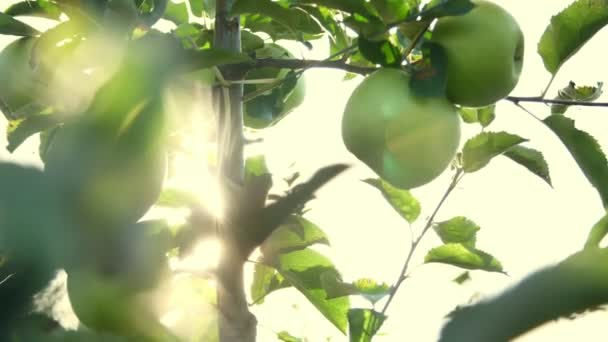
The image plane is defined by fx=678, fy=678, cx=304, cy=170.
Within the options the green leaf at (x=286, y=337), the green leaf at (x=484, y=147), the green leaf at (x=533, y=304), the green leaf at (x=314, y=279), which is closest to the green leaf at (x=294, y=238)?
the green leaf at (x=314, y=279)

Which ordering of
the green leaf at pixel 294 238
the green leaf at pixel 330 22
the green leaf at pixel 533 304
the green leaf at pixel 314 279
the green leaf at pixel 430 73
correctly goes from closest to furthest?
the green leaf at pixel 533 304, the green leaf at pixel 294 238, the green leaf at pixel 430 73, the green leaf at pixel 314 279, the green leaf at pixel 330 22

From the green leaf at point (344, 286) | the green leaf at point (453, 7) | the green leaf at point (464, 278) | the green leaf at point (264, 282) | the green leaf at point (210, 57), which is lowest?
the green leaf at point (264, 282)

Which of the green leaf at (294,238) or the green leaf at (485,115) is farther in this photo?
the green leaf at (485,115)

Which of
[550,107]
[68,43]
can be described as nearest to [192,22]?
[68,43]

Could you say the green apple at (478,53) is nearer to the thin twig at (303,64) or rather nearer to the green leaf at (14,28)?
the thin twig at (303,64)

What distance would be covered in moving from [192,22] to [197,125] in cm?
59

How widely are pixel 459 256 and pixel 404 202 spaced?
0.14 meters

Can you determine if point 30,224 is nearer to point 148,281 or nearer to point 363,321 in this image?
point 148,281

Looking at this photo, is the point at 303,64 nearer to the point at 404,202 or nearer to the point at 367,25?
the point at 367,25

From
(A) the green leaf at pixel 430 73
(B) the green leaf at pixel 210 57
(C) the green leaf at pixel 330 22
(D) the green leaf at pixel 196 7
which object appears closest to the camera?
(B) the green leaf at pixel 210 57

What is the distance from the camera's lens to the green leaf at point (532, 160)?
3.12ft

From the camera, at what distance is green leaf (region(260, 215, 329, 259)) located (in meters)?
0.68

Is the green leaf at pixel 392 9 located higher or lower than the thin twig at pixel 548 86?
higher

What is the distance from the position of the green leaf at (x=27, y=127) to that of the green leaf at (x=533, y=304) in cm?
74
